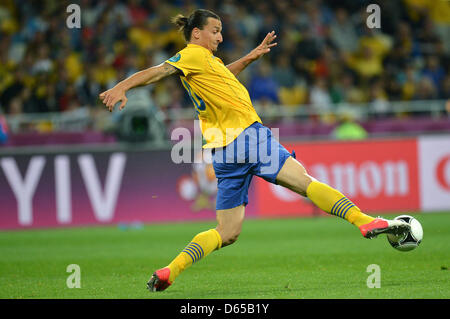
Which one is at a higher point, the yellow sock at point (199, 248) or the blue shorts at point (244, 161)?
the blue shorts at point (244, 161)

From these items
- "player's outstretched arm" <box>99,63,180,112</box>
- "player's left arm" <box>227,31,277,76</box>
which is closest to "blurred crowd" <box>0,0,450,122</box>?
"player's left arm" <box>227,31,277,76</box>

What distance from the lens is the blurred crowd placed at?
50.1 ft

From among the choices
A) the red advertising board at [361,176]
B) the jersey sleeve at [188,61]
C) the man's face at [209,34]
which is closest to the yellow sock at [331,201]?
the jersey sleeve at [188,61]

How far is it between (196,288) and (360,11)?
43.8 feet

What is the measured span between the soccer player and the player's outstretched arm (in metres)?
0.13

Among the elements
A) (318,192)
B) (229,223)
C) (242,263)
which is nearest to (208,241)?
(229,223)

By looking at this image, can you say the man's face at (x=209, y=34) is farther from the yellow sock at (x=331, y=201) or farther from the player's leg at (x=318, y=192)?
the yellow sock at (x=331, y=201)

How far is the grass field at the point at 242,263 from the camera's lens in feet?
19.1

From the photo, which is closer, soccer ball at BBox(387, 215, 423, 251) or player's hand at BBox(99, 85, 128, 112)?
player's hand at BBox(99, 85, 128, 112)

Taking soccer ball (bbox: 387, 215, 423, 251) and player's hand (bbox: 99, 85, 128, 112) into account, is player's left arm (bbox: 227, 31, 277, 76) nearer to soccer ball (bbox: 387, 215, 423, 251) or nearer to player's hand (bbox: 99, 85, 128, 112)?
player's hand (bbox: 99, 85, 128, 112)

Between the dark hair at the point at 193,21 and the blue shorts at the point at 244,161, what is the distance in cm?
89

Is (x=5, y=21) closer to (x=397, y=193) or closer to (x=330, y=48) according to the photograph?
(x=330, y=48)

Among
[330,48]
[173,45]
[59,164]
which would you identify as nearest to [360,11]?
[330,48]

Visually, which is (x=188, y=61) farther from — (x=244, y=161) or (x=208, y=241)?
(x=208, y=241)
